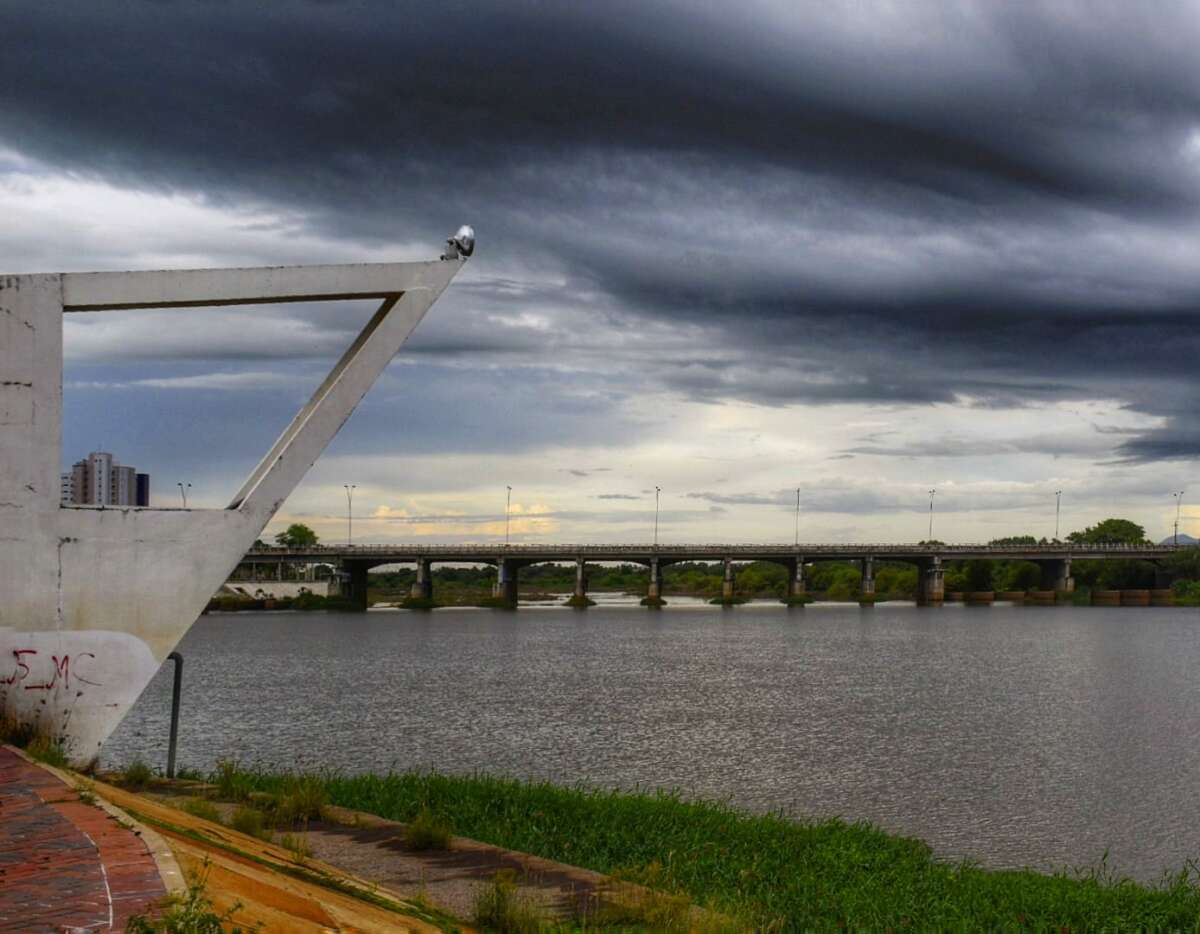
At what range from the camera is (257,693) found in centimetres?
4656

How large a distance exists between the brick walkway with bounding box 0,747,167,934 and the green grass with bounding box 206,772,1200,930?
201 inches

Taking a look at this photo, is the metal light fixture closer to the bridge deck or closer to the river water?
the river water

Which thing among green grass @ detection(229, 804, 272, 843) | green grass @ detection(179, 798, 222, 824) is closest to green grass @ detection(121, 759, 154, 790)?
green grass @ detection(179, 798, 222, 824)

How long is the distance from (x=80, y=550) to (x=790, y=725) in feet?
84.0

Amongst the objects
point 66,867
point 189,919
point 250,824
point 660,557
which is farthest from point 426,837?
point 660,557

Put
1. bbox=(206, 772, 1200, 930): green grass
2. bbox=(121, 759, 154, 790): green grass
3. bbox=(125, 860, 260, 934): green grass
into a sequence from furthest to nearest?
bbox=(121, 759, 154, 790): green grass < bbox=(206, 772, 1200, 930): green grass < bbox=(125, 860, 260, 934): green grass

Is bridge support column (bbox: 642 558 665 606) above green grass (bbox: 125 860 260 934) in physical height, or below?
below

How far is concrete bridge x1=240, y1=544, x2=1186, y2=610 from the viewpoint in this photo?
132375 mm

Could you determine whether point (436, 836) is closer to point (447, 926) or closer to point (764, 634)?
point (447, 926)

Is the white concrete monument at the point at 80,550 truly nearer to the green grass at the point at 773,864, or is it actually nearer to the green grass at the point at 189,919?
the green grass at the point at 773,864

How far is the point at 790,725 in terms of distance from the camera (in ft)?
119

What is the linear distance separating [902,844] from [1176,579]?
546ft

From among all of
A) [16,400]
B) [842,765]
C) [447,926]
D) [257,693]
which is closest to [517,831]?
[447,926]

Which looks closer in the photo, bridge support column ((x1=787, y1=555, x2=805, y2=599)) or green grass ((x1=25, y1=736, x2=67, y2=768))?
green grass ((x1=25, y1=736, x2=67, y2=768))
